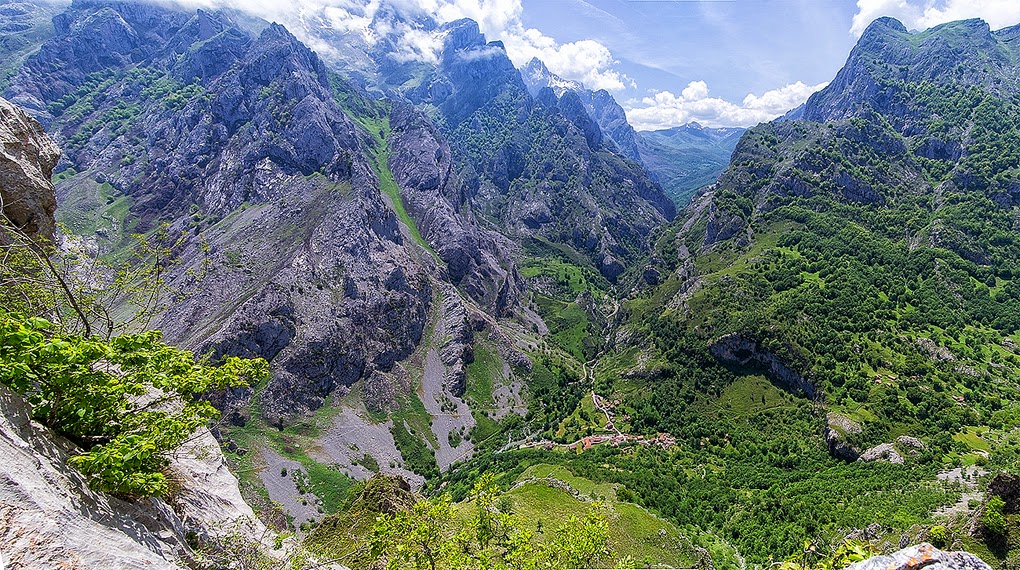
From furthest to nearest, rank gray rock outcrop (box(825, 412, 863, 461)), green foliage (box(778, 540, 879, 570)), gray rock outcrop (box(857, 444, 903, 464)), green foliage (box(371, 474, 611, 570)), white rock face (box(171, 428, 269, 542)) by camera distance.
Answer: gray rock outcrop (box(825, 412, 863, 461)) → gray rock outcrop (box(857, 444, 903, 464)) → green foliage (box(371, 474, 611, 570)) → white rock face (box(171, 428, 269, 542)) → green foliage (box(778, 540, 879, 570))

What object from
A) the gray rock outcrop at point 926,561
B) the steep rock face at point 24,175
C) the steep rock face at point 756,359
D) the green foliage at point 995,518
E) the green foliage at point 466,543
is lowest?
the steep rock face at point 756,359

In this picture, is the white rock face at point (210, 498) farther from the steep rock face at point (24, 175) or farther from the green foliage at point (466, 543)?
the steep rock face at point (24, 175)

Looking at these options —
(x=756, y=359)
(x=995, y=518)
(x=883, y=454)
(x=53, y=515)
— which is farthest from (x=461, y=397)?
(x=53, y=515)

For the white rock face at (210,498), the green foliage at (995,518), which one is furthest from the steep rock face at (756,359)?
the white rock face at (210,498)

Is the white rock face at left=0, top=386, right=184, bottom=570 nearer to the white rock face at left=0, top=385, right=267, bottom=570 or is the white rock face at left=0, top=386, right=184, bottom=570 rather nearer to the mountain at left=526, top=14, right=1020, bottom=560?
the white rock face at left=0, top=385, right=267, bottom=570

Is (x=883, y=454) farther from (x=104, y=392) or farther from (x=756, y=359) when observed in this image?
(x=104, y=392)

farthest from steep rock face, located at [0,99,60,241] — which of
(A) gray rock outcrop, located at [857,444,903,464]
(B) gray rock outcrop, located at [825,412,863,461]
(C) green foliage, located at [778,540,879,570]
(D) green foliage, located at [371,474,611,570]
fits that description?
(B) gray rock outcrop, located at [825,412,863,461]
